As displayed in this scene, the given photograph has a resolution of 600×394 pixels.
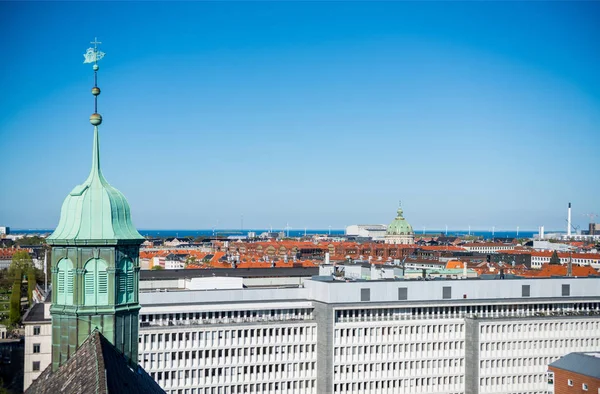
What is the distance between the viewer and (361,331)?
6944 cm

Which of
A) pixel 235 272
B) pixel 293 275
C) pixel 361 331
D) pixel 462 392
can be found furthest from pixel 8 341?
pixel 462 392

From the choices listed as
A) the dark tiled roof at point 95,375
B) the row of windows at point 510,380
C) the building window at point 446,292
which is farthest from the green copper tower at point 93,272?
the row of windows at point 510,380

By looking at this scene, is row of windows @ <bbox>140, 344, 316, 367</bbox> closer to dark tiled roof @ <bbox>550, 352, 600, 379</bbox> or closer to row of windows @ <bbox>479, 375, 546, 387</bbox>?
row of windows @ <bbox>479, 375, 546, 387</bbox>

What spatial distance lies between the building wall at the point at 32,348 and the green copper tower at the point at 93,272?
4519cm

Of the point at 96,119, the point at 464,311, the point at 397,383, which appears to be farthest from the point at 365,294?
the point at 96,119

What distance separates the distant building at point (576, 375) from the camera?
5759 centimetres

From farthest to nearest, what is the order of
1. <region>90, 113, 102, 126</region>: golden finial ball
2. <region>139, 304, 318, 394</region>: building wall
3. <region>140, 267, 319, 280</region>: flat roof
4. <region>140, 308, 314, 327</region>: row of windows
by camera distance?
<region>140, 267, 319, 280</region>: flat roof < <region>140, 308, 314, 327</region>: row of windows < <region>139, 304, 318, 394</region>: building wall < <region>90, 113, 102, 126</region>: golden finial ball

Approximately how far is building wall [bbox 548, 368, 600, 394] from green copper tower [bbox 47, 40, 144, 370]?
42.9 m

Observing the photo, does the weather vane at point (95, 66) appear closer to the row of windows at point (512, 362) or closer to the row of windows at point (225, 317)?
the row of windows at point (225, 317)

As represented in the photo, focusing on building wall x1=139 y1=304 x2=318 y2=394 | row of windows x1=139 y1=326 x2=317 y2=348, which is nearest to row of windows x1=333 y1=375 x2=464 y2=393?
building wall x1=139 y1=304 x2=318 y2=394

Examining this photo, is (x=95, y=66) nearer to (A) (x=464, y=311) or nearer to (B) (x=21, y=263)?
(A) (x=464, y=311)

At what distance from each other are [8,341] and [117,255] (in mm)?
77015

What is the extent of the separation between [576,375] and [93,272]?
46.0 m

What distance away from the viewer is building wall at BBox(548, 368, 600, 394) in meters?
57.2
